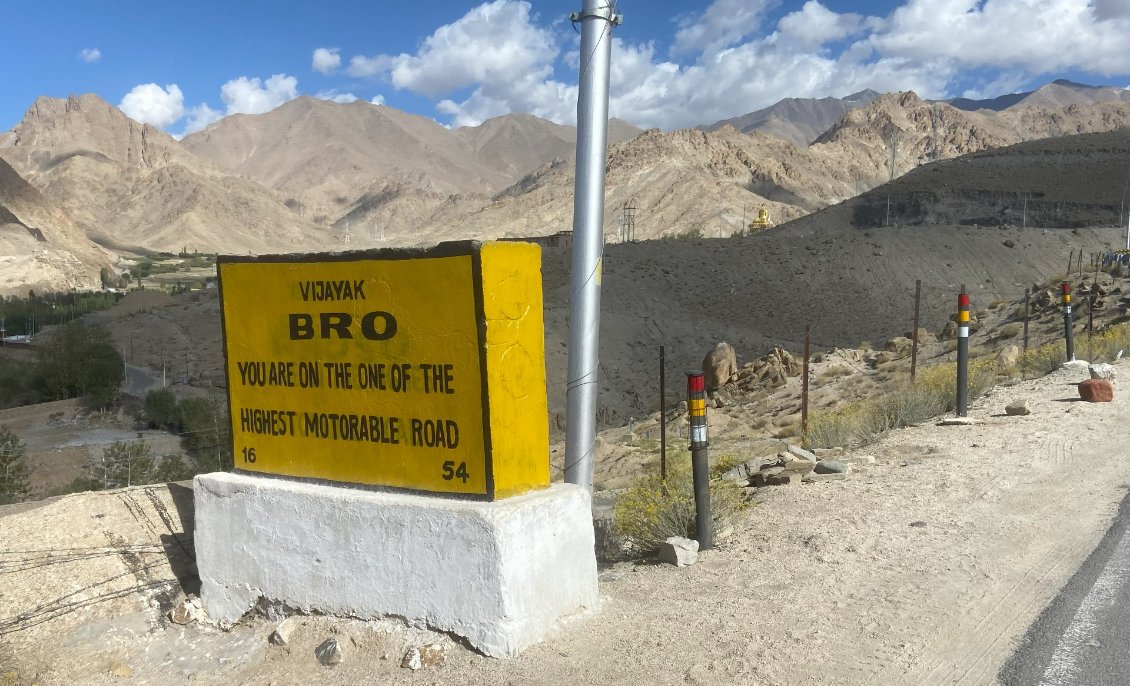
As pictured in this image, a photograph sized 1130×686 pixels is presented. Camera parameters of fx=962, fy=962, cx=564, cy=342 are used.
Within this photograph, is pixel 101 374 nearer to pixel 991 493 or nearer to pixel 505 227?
pixel 991 493

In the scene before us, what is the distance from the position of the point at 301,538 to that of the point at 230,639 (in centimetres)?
91

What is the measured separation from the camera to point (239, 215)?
148 m

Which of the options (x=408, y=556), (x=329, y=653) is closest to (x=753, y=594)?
(x=408, y=556)

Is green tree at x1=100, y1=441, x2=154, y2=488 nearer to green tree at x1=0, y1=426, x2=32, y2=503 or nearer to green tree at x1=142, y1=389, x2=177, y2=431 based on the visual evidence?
green tree at x1=0, y1=426, x2=32, y2=503

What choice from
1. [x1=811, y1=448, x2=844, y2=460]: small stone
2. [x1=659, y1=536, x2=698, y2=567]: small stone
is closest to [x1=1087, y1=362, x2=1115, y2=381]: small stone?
[x1=811, y1=448, x2=844, y2=460]: small stone

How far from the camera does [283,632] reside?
19.5 ft

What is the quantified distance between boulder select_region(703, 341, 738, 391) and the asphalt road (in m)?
22.1

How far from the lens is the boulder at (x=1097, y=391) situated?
37.7ft

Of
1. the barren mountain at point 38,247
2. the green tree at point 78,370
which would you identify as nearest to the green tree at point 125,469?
the green tree at point 78,370

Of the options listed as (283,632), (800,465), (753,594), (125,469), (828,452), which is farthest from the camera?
(125,469)

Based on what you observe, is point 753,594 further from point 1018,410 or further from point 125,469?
point 125,469

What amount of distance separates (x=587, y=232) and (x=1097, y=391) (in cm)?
777

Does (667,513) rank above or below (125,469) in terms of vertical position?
above

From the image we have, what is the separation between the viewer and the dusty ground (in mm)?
4871
